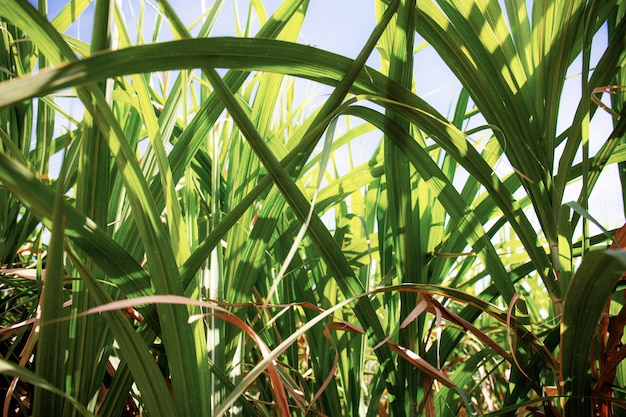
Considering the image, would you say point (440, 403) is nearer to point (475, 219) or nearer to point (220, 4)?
point (475, 219)

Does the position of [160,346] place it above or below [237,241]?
below

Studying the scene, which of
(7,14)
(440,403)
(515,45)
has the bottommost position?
(440,403)

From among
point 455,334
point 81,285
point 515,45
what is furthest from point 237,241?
point 515,45

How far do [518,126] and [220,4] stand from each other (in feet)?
1.27

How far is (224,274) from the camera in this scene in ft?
1.99

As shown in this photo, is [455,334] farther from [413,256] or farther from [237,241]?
[237,241]

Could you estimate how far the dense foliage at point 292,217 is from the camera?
36cm

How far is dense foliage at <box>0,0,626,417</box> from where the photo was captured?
36 centimetres

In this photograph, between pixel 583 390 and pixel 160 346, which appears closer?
pixel 583 390

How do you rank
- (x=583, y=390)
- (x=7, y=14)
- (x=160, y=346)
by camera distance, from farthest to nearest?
(x=160, y=346) < (x=583, y=390) < (x=7, y=14)

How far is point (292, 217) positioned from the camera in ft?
2.31

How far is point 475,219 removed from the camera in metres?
0.52

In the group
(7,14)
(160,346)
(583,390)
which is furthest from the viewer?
(160,346)

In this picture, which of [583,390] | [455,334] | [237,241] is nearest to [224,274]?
[237,241]
